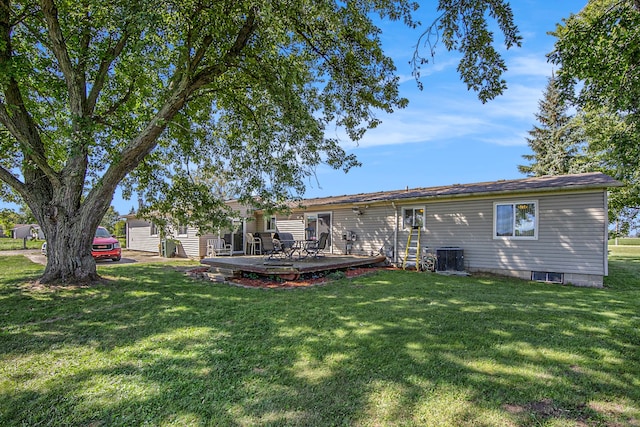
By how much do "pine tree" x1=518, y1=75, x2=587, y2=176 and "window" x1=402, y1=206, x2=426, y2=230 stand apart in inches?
526

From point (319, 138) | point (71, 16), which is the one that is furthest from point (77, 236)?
point (319, 138)

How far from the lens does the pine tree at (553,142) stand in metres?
20.6

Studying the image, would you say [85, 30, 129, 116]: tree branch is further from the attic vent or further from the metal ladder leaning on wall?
the attic vent

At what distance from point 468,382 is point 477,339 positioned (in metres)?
1.19

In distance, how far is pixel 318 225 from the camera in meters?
14.7

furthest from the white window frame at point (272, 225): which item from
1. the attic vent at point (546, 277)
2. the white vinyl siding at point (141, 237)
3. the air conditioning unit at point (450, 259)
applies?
the attic vent at point (546, 277)

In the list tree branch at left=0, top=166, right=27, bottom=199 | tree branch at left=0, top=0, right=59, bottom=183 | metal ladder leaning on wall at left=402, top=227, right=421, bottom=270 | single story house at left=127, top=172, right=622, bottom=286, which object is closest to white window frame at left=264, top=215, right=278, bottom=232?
single story house at left=127, top=172, right=622, bottom=286

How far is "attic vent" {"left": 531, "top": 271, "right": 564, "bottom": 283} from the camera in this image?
8633 mm

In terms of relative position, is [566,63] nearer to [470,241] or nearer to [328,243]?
[470,241]

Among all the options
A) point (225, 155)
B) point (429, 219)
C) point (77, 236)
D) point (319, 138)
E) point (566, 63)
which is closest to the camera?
point (566, 63)

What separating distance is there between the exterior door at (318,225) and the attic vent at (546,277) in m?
7.67

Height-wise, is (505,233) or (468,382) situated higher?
(505,233)

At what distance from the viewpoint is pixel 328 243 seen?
558 inches

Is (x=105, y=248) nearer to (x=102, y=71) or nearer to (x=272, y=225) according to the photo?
(x=272, y=225)
